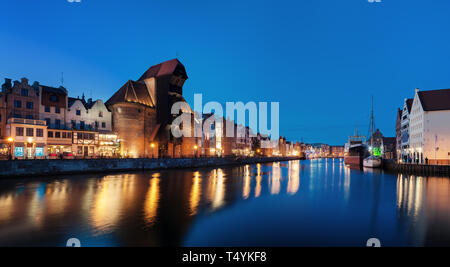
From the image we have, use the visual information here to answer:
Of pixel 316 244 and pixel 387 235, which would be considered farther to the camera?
pixel 387 235

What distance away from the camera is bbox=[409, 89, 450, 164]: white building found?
52.6 m

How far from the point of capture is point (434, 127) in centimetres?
5388

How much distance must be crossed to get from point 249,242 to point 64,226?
32.9 ft

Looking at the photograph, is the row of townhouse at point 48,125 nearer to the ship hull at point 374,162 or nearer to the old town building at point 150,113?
the old town building at point 150,113

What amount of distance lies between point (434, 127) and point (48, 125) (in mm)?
84299

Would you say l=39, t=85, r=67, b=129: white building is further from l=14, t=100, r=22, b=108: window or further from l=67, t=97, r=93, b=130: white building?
l=14, t=100, r=22, b=108: window

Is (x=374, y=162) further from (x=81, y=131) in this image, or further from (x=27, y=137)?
(x=27, y=137)

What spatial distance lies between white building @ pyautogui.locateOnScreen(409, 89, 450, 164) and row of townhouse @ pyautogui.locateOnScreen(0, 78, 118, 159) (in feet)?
240

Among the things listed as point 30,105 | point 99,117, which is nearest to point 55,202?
Result: point 30,105

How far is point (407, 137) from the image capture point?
246ft
